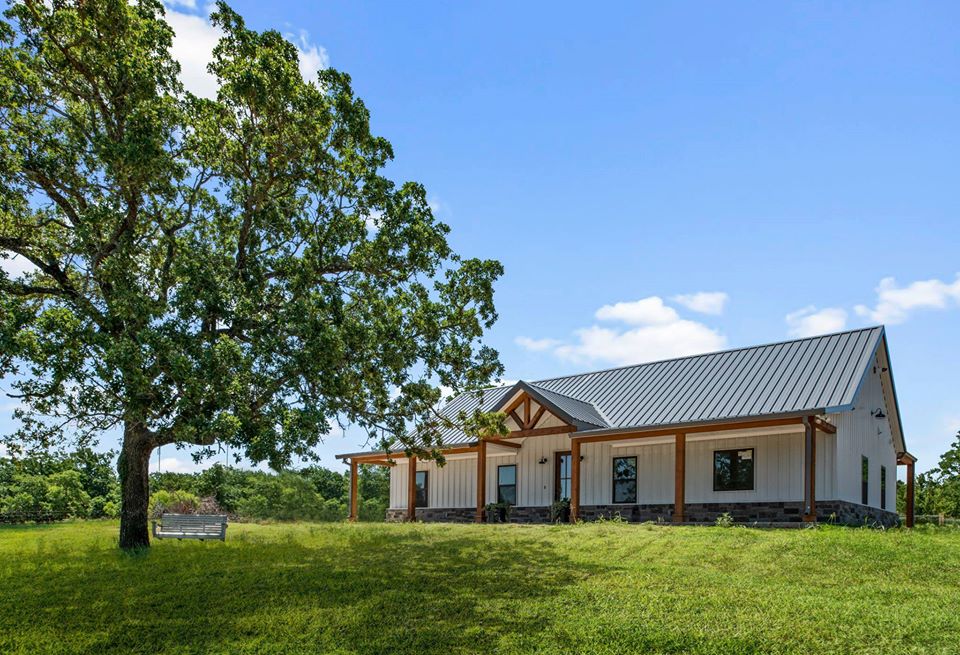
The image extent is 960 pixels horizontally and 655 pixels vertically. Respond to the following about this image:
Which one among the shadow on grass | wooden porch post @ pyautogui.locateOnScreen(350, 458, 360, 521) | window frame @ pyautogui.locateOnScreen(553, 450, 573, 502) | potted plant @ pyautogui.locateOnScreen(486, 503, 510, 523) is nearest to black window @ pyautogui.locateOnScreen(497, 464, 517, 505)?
potted plant @ pyautogui.locateOnScreen(486, 503, 510, 523)

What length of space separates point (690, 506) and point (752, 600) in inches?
434

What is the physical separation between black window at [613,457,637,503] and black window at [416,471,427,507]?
25.0 ft

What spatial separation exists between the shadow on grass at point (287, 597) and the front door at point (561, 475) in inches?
297

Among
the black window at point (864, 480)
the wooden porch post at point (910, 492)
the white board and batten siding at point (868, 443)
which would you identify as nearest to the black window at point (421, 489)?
the white board and batten siding at point (868, 443)

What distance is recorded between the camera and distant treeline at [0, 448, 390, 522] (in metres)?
19.0

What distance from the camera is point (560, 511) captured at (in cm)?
2234

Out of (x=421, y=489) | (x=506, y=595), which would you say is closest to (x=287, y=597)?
(x=506, y=595)

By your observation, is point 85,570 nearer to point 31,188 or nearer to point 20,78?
point 31,188

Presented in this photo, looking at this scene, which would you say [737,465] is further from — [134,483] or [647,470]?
[134,483]

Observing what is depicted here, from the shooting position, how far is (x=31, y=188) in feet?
44.4

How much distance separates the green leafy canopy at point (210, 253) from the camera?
39.5 ft

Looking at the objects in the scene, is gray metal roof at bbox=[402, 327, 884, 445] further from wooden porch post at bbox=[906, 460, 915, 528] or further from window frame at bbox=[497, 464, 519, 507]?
wooden porch post at bbox=[906, 460, 915, 528]

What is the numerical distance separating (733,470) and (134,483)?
14.0m

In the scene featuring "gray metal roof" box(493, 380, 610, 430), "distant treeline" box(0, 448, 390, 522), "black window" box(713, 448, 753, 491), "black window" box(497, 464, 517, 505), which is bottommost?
"distant treeline" box(0, 448, 390, 522)
